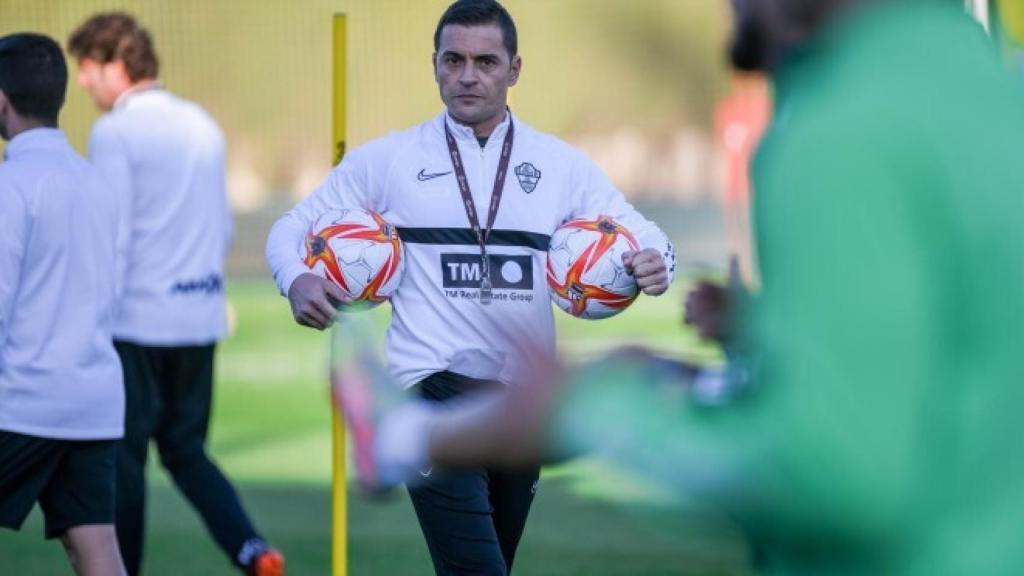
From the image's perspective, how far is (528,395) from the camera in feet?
5.70

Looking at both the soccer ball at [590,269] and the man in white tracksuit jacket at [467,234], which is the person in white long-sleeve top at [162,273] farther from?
the soccer ball at [590,269]

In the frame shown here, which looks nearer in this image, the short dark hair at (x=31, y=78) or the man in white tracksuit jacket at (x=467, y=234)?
the man in white tracksuit jacket at (x=467, y=234)

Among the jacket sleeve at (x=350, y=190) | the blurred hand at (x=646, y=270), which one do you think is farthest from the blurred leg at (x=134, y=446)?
the blurred hand at (x=646, y=270)

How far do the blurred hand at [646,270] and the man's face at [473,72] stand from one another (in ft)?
2.21

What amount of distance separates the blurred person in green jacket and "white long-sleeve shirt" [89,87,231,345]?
5683 mm

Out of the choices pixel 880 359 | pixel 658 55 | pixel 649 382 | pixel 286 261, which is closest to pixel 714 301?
pixel 649 382

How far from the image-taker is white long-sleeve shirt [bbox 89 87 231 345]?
724cm

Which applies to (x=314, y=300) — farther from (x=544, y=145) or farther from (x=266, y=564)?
(x=266, y=564)

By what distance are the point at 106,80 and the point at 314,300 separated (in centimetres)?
291

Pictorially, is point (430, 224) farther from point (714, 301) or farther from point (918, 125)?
point (918, 125)

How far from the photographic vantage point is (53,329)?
5746 mm

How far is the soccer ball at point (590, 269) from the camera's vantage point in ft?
17.3

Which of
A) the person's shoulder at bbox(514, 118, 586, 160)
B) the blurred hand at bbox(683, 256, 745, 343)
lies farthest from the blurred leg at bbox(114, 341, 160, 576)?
the blurred hand at bbox(683, 256, 745, 343)

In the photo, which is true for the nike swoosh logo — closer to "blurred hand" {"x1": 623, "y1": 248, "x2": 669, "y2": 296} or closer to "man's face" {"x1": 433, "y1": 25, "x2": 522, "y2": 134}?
"man's face" {"x1": 433, "y1": 25, "x2": 522, "y2": 134}
